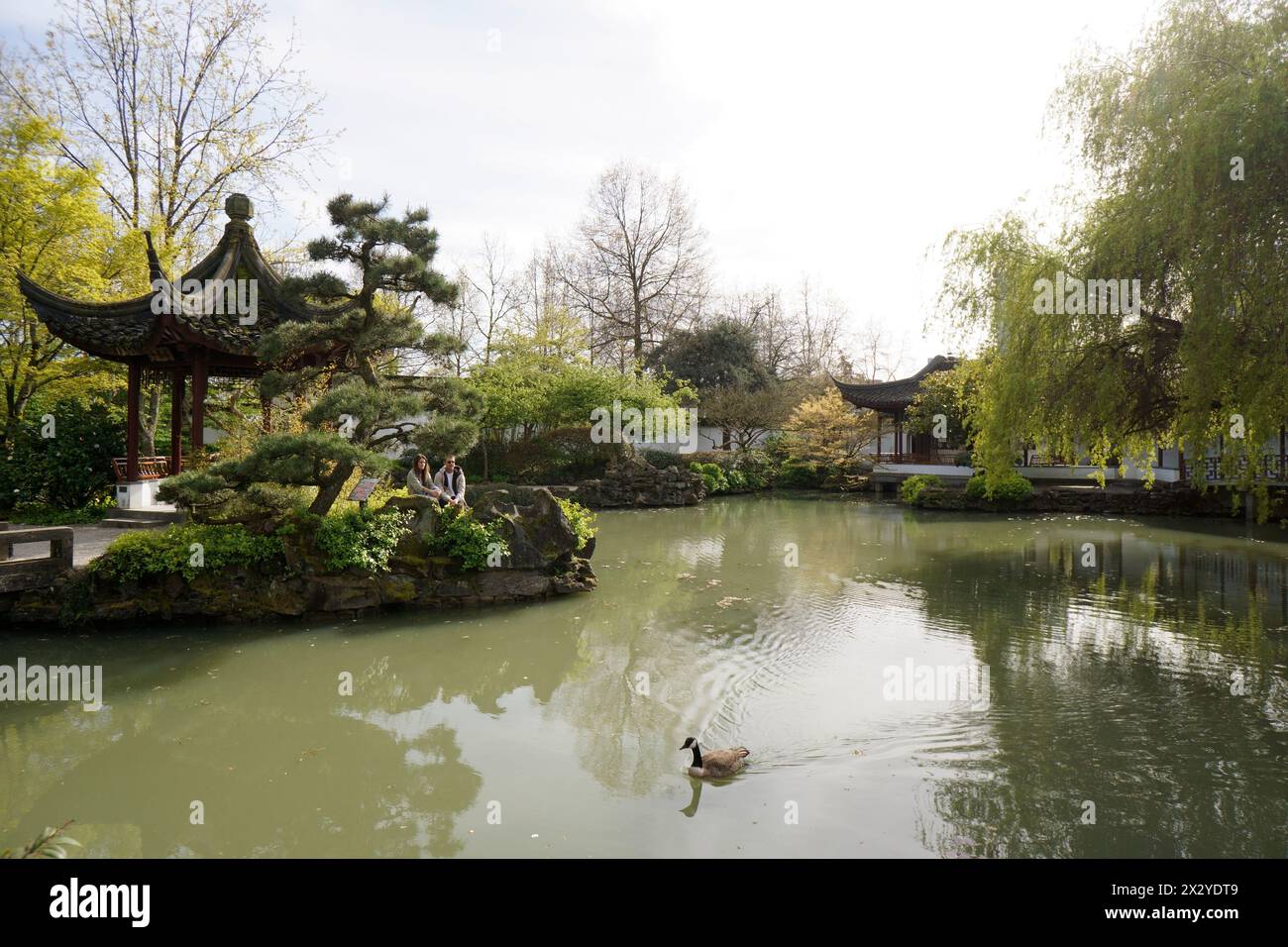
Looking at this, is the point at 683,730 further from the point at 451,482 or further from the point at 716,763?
the point at 451,482

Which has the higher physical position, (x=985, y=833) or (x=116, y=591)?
(x=116, y=591)

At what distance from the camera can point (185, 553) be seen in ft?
22.5

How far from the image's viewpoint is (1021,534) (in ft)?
45.9

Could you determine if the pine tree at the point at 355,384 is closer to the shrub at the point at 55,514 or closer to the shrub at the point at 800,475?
the shrub at the point at 55,514

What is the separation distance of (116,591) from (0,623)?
98cm

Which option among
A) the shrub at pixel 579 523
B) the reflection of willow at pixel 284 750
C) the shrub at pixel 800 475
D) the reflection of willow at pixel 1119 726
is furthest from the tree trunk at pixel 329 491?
the shrub at pixel 800 475

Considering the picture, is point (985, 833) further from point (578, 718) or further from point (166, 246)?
point (166, 246)

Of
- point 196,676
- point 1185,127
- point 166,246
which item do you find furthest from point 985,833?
point 166,246

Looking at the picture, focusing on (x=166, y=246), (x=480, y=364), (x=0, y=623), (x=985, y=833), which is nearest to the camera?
(x=985, y=833)

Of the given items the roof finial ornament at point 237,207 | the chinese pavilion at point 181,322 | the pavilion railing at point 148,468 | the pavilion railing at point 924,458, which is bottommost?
the pavilion railing at point 148,468

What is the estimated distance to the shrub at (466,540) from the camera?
7852 millimetres

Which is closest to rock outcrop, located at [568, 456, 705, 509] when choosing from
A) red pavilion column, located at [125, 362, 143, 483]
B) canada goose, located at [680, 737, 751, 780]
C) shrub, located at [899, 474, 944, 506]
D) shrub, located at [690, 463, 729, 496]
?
shrub, located at [690, 463, 729, 496]

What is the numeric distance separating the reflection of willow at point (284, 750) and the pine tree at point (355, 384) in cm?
166

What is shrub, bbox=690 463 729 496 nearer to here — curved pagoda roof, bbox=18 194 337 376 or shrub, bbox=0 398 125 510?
curved pagoda roof, bbox=18 194 337 376
